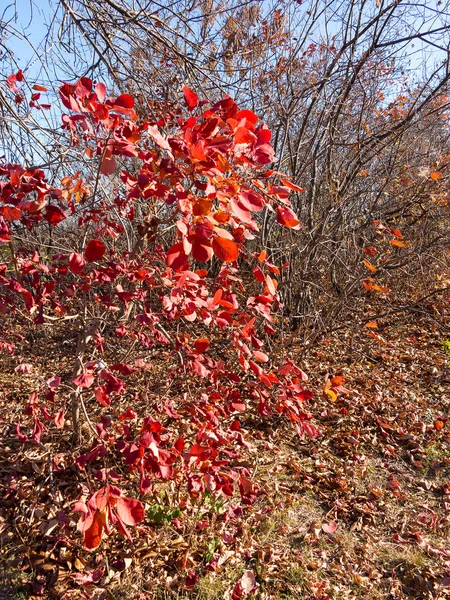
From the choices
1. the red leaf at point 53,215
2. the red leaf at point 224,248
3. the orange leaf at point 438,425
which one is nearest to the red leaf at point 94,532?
the red leaf at point 224,248

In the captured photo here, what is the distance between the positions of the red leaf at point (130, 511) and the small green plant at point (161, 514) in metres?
1.03

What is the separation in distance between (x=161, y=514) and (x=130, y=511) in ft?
3.47

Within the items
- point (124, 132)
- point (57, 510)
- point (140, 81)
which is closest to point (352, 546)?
point (57, 510)

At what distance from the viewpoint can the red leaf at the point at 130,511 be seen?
1.35m

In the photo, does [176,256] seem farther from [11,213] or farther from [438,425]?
[438,425]

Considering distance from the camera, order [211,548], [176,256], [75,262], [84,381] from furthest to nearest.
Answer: [211,548] < [84,381] < [75,262] < [176,256]

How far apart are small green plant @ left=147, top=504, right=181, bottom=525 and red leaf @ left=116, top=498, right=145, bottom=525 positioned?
1033mm

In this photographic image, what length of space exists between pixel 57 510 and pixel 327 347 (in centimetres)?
346

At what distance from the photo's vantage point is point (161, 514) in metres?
2.30

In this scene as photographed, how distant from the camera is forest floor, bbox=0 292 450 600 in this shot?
80.5 inches

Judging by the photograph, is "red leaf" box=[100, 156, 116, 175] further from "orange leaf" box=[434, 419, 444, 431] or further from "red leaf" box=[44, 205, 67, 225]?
"orange leaf" box=[434, 419, 444, 431]

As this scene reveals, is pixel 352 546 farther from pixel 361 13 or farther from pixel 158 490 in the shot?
pixel 361 13

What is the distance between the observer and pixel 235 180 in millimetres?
1387

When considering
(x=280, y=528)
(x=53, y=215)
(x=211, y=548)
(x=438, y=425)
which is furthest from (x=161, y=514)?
(x=438, y=425)
